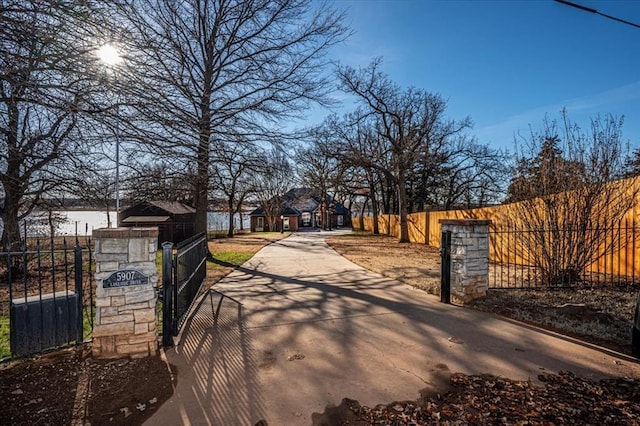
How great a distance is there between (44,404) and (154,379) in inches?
33.3

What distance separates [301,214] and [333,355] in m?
44.4

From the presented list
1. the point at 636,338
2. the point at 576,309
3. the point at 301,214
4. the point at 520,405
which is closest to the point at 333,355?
the point at 520,405

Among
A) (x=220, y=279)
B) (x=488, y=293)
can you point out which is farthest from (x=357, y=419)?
(x=220, y=279)

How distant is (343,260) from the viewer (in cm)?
1162

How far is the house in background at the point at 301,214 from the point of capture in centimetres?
4371

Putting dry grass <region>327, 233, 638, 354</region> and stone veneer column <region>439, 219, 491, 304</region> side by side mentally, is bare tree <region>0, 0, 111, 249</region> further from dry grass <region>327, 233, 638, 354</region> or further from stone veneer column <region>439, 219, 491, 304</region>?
dry grass <region>327, 233, 638, 354</region>

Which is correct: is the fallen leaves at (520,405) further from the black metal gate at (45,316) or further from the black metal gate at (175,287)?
the black metal gate at (45,316)

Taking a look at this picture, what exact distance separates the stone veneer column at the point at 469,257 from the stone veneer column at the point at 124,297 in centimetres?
485

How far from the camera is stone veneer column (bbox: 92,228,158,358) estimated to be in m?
3.63

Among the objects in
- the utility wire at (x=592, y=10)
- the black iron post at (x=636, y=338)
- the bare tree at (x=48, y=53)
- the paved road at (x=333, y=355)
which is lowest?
the paved road at (x=333, y=355)

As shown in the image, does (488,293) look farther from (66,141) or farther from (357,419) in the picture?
(66,141)

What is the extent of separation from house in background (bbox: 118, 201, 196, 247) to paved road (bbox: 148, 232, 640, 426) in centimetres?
1550

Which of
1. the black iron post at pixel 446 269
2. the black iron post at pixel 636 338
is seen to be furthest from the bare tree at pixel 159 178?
the black iron post at pixel 636 338

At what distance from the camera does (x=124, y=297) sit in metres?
3.68
